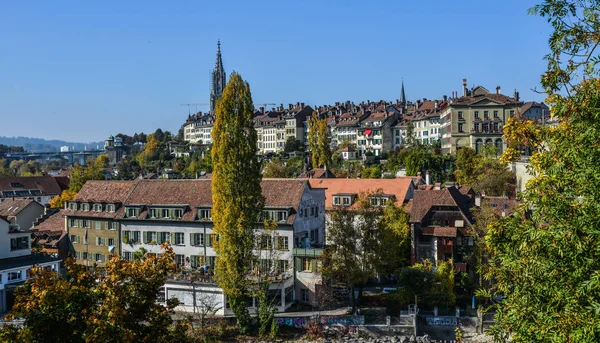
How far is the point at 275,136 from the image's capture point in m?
145

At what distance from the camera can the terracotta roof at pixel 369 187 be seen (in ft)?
186

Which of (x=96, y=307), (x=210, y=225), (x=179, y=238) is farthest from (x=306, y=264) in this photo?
(x=96, y=307)

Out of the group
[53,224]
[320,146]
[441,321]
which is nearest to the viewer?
[441,321]

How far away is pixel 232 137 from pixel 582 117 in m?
30.6

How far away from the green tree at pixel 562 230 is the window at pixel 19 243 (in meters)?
43.2

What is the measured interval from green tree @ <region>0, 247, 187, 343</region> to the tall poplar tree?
2212 centimetres

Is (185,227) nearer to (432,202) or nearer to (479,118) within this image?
(432,202)

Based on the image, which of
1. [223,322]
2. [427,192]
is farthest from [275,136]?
[223,322]

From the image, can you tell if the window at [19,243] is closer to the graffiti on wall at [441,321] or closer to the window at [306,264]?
the window at [306,264]

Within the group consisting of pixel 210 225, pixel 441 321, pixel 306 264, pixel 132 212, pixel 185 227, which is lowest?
pixel 441 321

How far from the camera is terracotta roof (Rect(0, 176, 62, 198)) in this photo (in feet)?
325

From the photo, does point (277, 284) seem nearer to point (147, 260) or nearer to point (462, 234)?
point (462, 234)

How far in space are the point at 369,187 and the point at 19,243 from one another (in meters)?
29.9

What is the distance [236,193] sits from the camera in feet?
134
